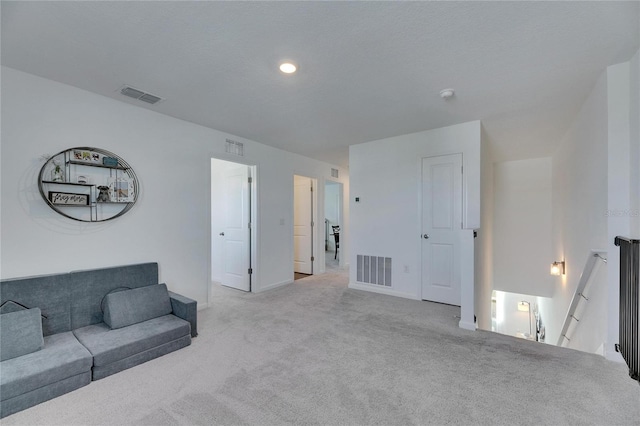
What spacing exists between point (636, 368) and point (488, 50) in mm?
2676

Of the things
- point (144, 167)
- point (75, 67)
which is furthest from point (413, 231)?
point (75, 67)

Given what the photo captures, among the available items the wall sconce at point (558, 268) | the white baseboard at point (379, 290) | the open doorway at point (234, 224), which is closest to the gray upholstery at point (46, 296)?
the open doorway at point (234, 224)

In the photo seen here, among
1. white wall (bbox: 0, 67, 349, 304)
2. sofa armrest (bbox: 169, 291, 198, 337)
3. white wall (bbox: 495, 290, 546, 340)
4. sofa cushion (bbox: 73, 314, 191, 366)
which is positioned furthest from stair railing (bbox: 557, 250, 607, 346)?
white wall (bbox: 495, 290, 546, 340)

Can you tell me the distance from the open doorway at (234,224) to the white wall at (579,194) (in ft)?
14.2

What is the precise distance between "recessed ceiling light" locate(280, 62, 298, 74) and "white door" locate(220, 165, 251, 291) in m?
2.56

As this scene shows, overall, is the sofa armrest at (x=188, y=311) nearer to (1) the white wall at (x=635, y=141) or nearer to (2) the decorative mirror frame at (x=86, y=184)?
(2) the decorative mirror frame at (x=86, y=184)

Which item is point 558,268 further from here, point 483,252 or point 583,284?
point 583,284

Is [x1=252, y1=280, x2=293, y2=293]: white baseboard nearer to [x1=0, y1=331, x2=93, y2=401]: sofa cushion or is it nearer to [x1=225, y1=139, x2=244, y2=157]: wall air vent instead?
[x1=225, y1=139, x2=244, y2=157]: wall air vent

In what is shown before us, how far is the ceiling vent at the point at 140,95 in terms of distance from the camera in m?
2.74

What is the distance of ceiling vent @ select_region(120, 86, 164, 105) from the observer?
274 cm

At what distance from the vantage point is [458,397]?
188 cm

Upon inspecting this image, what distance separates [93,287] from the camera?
2662mm

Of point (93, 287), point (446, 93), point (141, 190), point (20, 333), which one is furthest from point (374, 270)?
point (20, 333)

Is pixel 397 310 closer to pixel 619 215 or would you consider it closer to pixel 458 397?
pixel 458 397
